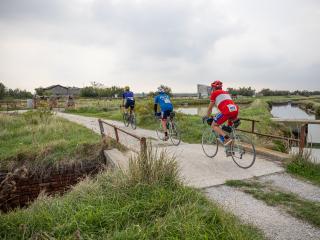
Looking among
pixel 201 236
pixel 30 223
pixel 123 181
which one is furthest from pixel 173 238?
pixel 30 223

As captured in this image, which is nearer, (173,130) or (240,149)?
(240,149)

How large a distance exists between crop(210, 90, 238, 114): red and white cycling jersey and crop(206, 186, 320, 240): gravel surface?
6.62 ft

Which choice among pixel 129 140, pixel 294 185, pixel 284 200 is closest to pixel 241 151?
pixel 294 185

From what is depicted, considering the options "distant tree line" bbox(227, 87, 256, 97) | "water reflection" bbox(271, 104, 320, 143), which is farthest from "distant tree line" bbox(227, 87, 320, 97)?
"water reflection" bbox(271, 104, 320, 143)

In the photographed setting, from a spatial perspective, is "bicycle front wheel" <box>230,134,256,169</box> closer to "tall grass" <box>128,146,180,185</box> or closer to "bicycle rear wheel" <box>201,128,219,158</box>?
"bicycle rear wheel" <box>201,128,219,158</box>

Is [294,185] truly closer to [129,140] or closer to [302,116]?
[129,140]

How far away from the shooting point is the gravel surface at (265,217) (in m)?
3.26

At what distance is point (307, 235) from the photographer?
3.21 meters

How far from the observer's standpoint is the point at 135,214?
Result: 147 inches

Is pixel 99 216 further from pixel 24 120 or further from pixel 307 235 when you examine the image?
pixel 24 120

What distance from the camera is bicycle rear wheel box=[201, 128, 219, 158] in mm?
7204

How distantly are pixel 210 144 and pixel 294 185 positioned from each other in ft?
9.68

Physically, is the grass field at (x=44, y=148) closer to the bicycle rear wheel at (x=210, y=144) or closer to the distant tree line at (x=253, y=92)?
the bicycle rear wheel at (x=210, y=144)

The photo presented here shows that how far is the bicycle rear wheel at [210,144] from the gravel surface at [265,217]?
8.51ft
